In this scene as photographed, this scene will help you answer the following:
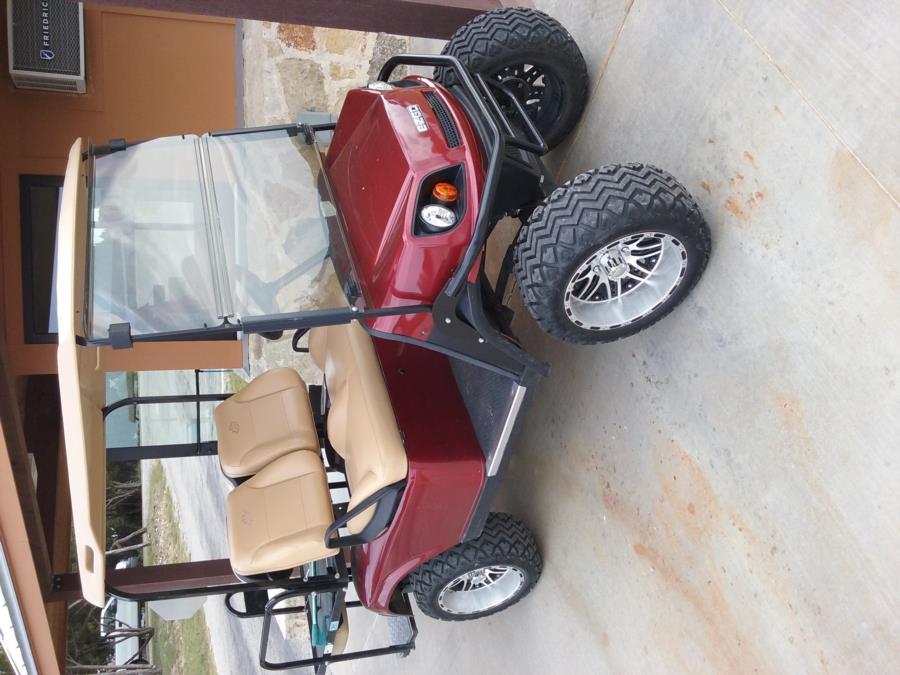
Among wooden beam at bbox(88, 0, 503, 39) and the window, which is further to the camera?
the window

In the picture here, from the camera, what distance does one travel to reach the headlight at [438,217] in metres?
2.39

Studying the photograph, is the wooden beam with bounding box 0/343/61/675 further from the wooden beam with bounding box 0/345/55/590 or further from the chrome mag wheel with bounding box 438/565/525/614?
the chrome mag wheel with bounding box 438/565/525/614

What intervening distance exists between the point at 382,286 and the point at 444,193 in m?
0.35

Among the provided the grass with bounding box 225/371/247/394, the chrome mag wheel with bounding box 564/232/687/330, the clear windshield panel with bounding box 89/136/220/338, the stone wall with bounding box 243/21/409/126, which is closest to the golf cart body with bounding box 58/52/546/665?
the clear windshield panel with bounding box 89/136/220/338

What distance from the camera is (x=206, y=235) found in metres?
2.70

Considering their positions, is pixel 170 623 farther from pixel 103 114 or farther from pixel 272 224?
pixel 272 224

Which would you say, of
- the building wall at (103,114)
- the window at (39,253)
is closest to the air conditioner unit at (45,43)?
the building wall at (103,114)

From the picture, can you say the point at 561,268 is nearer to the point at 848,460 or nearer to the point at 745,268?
the point at 745,268

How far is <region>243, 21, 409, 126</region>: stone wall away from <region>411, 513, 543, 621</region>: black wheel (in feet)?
10.4

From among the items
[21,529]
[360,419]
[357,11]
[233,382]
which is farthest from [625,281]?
[233,382]

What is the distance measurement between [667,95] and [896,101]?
893 mm

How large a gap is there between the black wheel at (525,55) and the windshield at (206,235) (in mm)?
755

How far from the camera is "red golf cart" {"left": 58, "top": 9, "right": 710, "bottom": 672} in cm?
242

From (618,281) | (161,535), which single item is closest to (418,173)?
(618,281)
